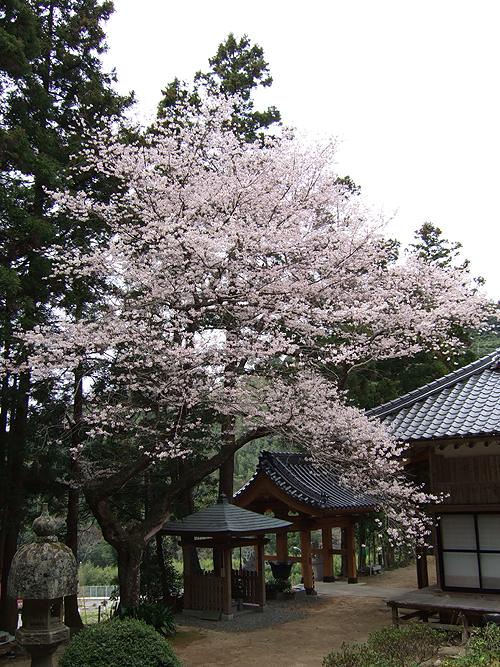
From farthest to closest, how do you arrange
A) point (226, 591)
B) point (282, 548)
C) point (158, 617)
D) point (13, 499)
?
point (282, 548) → point (226, 591) → point (13, 499) → point (158, 617)

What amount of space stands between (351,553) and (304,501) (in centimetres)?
380

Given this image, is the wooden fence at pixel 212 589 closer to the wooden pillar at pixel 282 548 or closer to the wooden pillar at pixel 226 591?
the wooden pillar at pixel 226 591

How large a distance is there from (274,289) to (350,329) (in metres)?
3.77

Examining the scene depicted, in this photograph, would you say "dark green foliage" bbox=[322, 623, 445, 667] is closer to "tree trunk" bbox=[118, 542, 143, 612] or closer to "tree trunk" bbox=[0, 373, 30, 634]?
"tree trunk" bbox=[118, 542, 143, 612]

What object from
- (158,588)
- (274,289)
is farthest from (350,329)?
(158,588)

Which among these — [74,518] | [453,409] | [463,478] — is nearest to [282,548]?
[74,518]

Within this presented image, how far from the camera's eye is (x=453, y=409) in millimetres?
9367

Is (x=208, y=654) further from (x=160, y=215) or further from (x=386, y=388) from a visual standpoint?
(x=386, y=388)

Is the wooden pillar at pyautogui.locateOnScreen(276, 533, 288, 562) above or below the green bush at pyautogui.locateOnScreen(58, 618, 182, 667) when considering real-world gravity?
below

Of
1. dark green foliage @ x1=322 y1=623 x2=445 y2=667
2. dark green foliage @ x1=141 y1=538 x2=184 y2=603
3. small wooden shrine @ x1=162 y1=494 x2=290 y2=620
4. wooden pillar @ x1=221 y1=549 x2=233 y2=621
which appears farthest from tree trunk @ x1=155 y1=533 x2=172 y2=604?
dark green foliage @ x1=322 y1=623 x2=445 y2=667

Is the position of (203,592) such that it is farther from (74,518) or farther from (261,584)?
(74,518)

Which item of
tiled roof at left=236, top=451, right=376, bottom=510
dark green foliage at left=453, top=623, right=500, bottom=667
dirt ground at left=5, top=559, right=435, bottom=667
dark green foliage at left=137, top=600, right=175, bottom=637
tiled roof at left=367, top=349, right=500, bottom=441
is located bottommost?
dirt ground at left=5, top=559, right=435, bottom=667

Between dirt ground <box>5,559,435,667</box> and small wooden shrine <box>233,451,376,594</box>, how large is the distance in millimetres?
2108

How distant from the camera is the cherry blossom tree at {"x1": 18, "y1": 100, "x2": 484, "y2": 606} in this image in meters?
9.62
